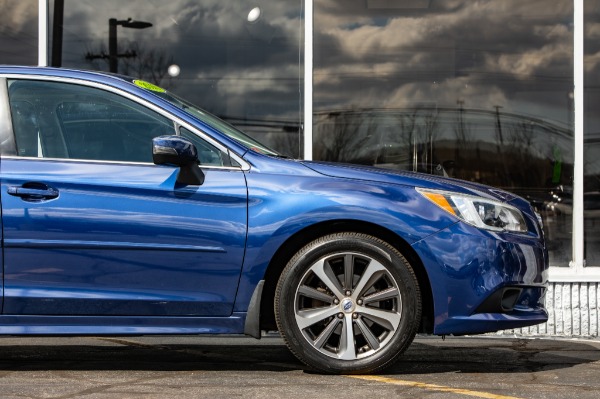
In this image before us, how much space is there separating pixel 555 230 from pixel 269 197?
4131 millimetres

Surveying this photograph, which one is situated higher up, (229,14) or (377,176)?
(229,14)

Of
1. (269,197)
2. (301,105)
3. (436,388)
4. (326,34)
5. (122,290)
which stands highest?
(326,34)

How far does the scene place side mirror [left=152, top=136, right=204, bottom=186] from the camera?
5.78 m

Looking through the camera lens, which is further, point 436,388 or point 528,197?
point 528,197

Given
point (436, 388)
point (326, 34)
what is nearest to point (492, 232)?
point (436, 388)

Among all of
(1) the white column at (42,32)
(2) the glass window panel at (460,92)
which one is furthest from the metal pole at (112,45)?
(2) the glass window panel at (460,92)

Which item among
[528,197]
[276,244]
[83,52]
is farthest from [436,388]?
[83,52]

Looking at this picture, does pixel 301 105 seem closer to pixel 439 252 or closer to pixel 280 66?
pixel 280 66

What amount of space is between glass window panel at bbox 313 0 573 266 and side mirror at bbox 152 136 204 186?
3.63 metres

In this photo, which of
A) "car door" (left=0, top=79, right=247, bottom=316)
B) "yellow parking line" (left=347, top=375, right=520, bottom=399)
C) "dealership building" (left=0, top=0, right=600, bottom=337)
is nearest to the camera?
"yellow parking line" (left=347, top=375, right=520, bottom=399)

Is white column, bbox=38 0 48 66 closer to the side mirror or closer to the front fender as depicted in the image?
the side mirror

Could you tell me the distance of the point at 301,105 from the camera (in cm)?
954

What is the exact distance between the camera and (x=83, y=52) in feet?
31.7

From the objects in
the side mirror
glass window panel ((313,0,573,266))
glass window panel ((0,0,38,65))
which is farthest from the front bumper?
glass window panel ((0,0,38,65))
